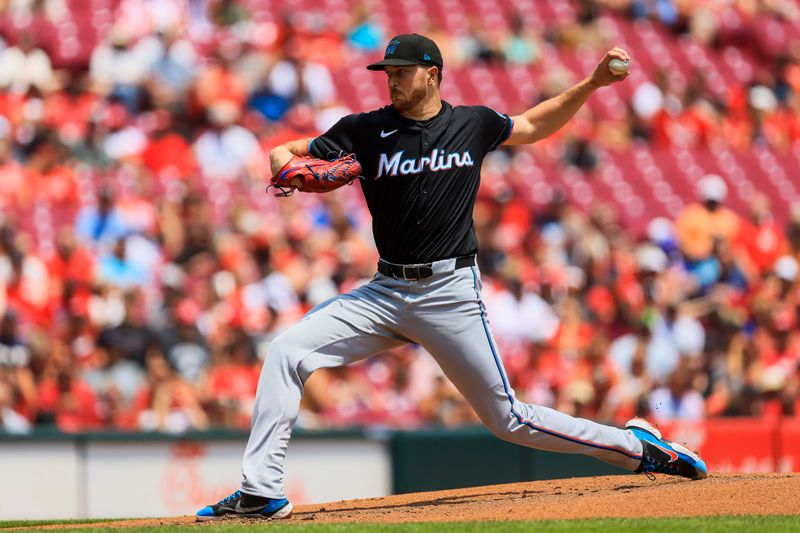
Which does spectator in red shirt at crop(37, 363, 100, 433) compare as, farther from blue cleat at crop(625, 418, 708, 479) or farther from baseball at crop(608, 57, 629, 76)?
baseball at crop(608, 57, 629, 76)

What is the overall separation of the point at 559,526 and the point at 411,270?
1088mm

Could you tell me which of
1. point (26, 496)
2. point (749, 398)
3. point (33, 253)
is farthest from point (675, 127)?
point (26, 496)

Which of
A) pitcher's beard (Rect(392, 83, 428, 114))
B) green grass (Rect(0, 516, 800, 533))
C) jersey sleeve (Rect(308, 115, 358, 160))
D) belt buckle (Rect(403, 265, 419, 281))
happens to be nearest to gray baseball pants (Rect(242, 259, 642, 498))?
belt buckle (Rect(403, 265, 419, 281))

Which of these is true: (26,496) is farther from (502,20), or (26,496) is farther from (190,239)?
(502,20)

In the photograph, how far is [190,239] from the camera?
9984 mm

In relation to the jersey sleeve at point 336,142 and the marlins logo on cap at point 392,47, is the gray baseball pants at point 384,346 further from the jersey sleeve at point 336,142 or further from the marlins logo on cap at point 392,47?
the marlins logo on cap at point 392,47

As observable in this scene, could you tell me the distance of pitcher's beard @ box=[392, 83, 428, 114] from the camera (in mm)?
5008

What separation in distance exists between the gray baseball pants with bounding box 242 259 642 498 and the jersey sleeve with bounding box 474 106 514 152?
522 mm

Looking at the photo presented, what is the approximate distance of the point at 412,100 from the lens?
16.5 ft

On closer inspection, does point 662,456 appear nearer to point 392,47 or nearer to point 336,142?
point 336,142

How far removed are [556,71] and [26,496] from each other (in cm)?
851

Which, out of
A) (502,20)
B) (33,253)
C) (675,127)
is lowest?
(33,253)

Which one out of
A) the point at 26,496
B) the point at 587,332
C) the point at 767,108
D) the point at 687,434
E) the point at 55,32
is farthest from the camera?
the point at 767,108

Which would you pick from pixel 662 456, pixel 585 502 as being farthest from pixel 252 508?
pixel 662 456
